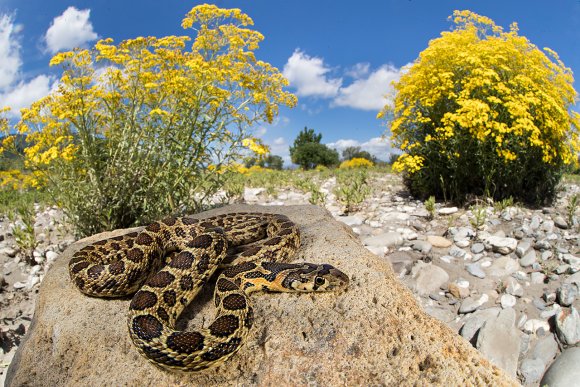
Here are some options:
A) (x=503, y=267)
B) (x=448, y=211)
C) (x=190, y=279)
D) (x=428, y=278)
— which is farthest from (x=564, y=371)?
(x=448, y=211)

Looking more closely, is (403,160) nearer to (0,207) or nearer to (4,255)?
(4,255)

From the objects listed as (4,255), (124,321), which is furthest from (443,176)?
(4,255)

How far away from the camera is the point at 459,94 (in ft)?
32.7

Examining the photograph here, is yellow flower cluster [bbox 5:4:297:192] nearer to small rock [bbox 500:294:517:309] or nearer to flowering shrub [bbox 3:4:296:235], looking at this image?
flowering shrub [bbox 3:4:296:235]

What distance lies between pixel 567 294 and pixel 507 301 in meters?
0.81

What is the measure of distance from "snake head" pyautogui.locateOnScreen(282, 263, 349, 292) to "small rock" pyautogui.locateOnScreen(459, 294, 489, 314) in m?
3.23

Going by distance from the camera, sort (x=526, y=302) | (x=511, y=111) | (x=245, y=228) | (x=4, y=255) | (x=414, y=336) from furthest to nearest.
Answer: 1. (x=511, y=111)
2. (x=4, y=255)
3. (x=526, y=302)
4. (x=245, y=228)
5. (x=414, y=336)

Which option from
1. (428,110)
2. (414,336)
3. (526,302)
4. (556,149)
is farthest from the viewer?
(428,110)

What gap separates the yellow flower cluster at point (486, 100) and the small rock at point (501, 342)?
469 cm

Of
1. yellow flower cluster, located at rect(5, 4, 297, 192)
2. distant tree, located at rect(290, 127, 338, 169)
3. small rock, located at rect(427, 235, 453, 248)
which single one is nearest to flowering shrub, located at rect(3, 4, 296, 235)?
yellow flower cluster, located at rect(5, 4, 297, 192)

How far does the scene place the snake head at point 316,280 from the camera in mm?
3701

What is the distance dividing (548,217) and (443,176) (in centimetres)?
238

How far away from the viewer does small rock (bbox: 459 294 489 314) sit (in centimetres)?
610

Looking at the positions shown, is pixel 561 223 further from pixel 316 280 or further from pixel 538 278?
pixel 316 280
